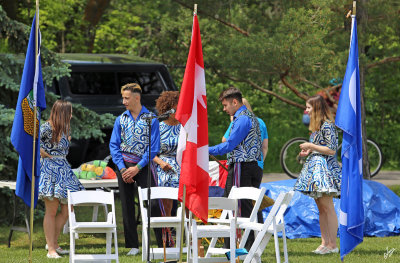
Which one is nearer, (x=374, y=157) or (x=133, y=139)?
(x=133, y=139)

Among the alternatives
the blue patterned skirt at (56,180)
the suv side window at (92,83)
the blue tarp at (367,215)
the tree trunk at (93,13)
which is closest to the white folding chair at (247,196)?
the blue patterned skirt at (56,180)

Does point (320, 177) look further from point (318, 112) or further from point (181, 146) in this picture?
point (181, 146)

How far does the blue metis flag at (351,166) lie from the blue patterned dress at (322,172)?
81 cm

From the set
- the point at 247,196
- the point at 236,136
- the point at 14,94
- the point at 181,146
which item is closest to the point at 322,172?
the point at 236,136

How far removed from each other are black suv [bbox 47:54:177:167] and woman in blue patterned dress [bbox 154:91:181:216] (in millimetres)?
4579

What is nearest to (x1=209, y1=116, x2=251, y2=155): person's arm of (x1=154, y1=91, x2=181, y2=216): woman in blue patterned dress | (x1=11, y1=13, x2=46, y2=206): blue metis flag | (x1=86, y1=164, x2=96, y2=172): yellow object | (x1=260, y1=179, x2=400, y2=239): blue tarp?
(x1=154, y1=91, x2=181, y2=216): woman in blue patterned dress

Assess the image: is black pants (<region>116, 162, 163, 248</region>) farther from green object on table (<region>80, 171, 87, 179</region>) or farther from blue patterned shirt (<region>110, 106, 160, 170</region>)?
green object on table (<region>80, 171, 87, 179</region>)

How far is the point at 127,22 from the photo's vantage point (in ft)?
65.6

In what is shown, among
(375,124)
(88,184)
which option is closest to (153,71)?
(88,184)

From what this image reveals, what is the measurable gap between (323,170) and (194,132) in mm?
2744

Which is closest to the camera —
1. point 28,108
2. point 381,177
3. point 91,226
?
point 91,226

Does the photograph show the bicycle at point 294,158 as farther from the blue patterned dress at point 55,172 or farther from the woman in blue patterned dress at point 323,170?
the blue patterned dress at point 55,172

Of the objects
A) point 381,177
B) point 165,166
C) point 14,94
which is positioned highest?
point 14,94

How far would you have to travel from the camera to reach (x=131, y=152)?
29.9ft
